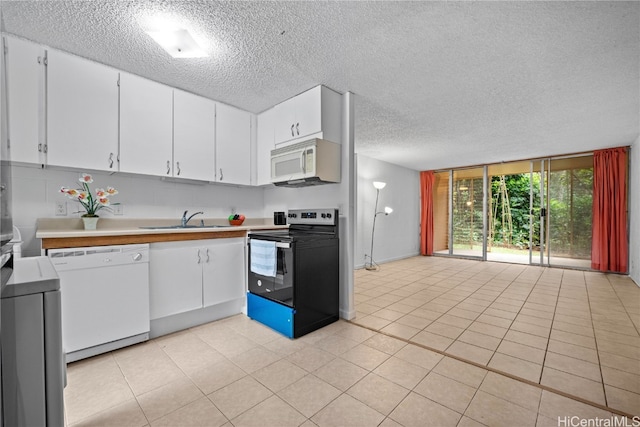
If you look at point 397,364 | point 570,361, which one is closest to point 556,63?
point 570,361

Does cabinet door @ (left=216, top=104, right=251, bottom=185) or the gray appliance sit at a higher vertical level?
cabinet door @ (left=216, top=104, right=251, bottom=185)

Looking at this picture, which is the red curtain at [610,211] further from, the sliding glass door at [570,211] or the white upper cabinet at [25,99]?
the white upper cabinet at [25,99]

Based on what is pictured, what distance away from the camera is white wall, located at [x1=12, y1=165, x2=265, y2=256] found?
2127mm

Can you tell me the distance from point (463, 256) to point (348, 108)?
5451 mm

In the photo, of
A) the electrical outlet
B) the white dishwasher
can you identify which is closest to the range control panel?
the white dishwasher

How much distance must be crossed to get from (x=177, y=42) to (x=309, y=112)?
4.00 feet

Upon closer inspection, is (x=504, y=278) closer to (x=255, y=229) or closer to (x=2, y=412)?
(x=255, y=229)

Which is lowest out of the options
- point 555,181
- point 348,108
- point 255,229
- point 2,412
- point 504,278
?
point 504,278

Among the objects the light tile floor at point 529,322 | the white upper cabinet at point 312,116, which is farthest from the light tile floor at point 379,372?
the white upper cabinet at point 312,116

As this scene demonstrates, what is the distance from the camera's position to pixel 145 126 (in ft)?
8.18

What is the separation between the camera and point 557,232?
5.38 m

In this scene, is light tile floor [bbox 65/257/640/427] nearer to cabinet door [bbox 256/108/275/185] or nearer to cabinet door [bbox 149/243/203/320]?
cabinet door [bbox 149/243/203/320]

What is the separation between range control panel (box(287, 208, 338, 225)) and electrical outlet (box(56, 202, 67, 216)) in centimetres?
199

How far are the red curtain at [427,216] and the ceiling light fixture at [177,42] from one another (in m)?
6.29
